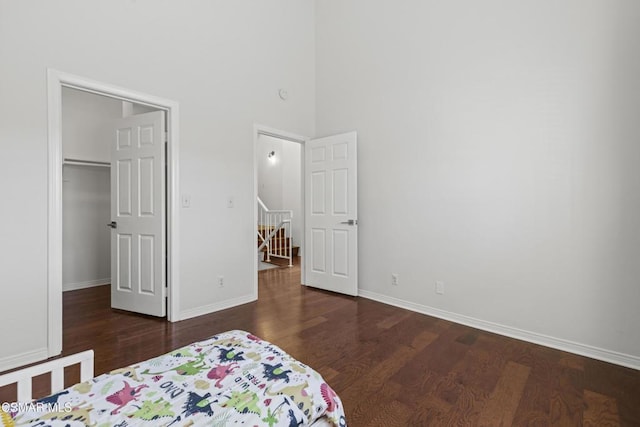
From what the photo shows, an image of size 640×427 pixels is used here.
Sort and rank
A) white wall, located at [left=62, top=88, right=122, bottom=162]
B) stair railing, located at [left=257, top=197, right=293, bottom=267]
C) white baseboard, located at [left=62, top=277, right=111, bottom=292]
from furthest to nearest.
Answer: stair railing, located at [left=257, top=197, right=293, bottom=267] < white baseboard, located at [left=62, top=277, right=111, bottom=292] < white wall, located at [left=62, top=88, right=122, bottom=162]

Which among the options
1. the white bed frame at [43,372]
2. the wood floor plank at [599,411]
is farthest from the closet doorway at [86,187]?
the wood floor plank at [599,411]

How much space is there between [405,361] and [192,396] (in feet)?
5.73

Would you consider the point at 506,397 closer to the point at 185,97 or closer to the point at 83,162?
the point at 185,97

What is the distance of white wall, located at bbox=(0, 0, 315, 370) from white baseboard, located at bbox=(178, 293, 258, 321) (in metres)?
0.02

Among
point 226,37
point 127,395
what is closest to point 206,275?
point 127,395

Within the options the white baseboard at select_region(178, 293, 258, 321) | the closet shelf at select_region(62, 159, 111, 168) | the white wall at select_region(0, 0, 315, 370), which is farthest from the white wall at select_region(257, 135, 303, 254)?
the closet shelf at select_region(62, 159, 111, 168)

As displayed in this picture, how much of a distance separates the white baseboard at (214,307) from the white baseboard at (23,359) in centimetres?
105

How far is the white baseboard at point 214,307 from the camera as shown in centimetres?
319

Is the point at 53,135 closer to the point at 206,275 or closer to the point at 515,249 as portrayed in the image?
the point at 206,275

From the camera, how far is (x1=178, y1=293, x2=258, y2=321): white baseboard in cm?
319

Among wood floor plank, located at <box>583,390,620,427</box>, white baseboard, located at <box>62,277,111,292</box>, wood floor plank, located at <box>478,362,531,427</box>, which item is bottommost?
wood floor plank, located at <box>583,390,620,427</box>

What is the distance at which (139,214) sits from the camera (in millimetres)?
3246

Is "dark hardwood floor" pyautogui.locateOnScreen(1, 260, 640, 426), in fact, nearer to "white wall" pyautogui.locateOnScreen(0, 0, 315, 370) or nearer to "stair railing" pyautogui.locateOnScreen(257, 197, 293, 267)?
"white wall" pyautogui.locateOnScreen(0, 0, 315, 370)

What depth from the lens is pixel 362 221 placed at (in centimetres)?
396
